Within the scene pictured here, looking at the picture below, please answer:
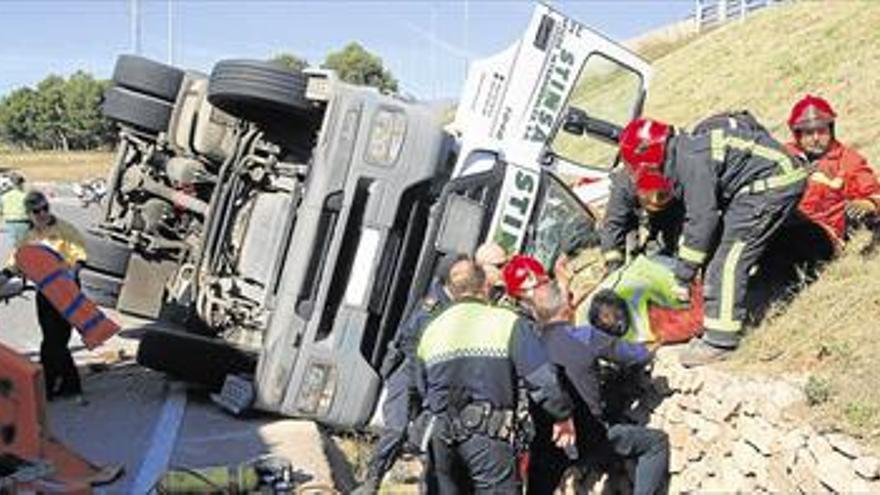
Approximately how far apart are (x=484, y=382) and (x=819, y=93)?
9.10 metres

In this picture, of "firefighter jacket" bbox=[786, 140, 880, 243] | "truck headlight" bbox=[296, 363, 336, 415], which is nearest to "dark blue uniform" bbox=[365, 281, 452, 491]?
"truck headlight" bbox=[296, 363, 336, 415]

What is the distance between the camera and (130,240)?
371 inches

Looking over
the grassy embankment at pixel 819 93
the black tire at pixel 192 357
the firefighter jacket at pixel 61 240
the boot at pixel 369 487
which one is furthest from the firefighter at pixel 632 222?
the firefighter jacket at pixel 61 240

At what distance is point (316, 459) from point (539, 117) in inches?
120

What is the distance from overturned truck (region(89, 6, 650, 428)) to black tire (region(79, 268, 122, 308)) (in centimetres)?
1

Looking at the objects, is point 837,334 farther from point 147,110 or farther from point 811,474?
point 147,110

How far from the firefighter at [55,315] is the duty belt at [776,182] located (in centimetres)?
470

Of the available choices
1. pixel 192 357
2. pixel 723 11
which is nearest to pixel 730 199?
pixel 192 357

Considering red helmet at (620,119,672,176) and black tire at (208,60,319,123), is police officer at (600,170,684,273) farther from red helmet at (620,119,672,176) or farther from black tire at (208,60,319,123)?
black tire at (208,60,319,123)

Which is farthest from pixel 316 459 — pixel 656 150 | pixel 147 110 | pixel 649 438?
pixel 147 110

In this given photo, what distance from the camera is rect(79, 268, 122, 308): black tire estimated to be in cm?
943

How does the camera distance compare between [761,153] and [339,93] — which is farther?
[339,93]

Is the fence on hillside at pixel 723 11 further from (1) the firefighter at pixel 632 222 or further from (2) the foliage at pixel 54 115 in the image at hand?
(2) the foliage at pixel 54 115

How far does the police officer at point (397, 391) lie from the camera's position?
6301 millimetres
